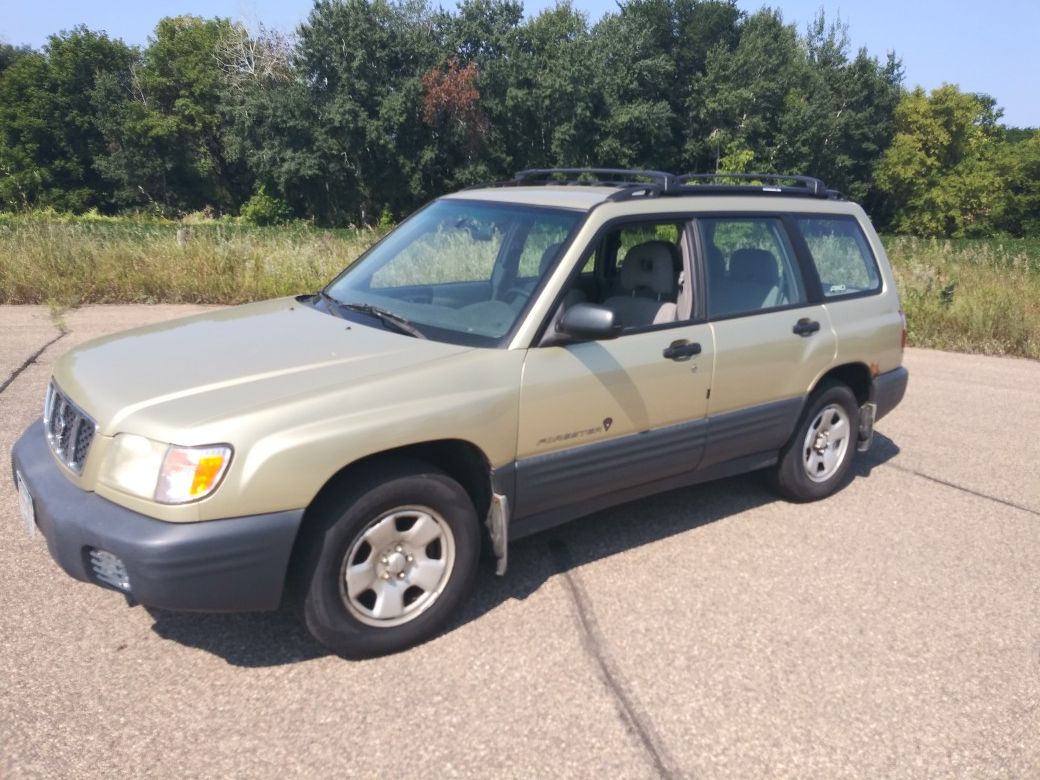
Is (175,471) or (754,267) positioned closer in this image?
(175,471)

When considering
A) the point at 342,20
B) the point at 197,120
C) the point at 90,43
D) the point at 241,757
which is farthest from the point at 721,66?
the point at 241,757

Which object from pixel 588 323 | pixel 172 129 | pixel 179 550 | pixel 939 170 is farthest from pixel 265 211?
pixel 179 550

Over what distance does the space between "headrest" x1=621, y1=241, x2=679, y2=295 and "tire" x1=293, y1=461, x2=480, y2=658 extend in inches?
67.3

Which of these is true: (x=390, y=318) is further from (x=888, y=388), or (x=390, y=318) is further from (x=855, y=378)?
(x=888, y=388)

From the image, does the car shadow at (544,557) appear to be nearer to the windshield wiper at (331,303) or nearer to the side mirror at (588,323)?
the side mirror at (588,323)

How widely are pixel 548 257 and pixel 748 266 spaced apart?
4.74 ft

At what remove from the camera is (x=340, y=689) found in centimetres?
338

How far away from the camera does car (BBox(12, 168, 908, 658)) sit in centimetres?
317

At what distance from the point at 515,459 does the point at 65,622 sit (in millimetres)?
1979

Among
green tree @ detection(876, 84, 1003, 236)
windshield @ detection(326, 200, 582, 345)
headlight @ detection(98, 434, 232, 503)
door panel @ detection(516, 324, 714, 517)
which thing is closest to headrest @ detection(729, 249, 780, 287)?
door panel @ detection(516, 324, 714, 517)

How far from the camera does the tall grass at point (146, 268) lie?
11.3 meters

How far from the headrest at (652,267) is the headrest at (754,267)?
38 cm

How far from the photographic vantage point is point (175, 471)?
3.09 metres

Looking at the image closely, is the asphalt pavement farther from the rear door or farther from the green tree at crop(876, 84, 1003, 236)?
the green tree at crop(876, 84, 1003, 236)
